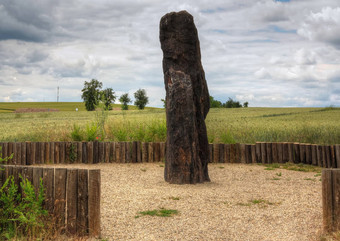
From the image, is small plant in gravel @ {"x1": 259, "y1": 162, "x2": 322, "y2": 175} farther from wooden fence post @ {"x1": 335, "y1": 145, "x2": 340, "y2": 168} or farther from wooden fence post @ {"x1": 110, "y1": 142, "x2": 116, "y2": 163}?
wooden fence post @ {"x1": 110, "y1": 142, "x2": 116, "y2": 163}

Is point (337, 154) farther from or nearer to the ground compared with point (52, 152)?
nearer to the ground

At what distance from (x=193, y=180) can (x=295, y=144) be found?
16.4 ft

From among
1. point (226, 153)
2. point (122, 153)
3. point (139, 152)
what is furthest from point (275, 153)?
point (122, 153)

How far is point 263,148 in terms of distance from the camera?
11.6m

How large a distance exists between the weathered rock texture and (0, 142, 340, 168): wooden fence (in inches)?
121

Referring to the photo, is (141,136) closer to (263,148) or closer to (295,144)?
(263,148)

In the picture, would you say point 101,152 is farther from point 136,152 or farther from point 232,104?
point 232,104

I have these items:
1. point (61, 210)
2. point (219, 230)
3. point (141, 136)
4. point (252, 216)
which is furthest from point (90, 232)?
point (141, 136)

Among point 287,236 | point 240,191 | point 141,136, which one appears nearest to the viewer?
point 287,236

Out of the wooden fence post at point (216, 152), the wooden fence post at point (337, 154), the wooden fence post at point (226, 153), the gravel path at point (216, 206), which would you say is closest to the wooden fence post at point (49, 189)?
the gravel path at point (216, 206)

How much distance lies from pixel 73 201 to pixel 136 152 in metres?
6.48

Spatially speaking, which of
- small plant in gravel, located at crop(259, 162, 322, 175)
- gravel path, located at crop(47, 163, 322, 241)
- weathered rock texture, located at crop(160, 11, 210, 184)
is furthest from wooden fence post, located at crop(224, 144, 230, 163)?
weathered rock texture, located at crop(160, 11, 210, 184)

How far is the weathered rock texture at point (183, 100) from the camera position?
793 cm

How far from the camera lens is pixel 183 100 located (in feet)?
26.0
